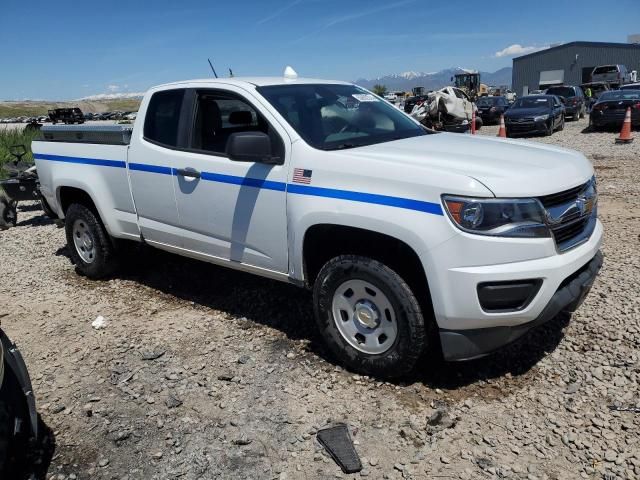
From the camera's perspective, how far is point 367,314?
3.33 metres

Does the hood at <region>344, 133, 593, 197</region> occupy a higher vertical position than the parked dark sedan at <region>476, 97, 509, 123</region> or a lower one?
higher

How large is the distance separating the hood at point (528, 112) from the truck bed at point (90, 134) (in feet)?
52.5

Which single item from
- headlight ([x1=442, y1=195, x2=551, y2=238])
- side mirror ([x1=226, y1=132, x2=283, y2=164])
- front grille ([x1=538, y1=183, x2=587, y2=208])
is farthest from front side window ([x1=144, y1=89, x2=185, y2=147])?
front grille ([x1=538, y1=183, x2=587, y2=208])

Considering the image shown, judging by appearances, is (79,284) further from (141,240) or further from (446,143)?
(446,143)

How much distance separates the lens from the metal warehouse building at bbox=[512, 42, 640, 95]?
5784 centimetres

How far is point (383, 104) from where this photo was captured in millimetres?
4500

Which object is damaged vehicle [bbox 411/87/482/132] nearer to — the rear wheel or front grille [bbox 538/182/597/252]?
the rear wheel

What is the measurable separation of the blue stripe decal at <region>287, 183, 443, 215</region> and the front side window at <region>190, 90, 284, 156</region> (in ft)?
2.91

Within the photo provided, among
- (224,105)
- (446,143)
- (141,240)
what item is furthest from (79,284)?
(446,143)

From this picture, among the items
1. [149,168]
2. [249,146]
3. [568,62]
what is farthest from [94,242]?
[568,62]

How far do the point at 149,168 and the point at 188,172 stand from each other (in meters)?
0.54

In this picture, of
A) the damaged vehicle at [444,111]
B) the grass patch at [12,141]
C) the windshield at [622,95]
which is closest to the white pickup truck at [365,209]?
the grass patch at [12,141]

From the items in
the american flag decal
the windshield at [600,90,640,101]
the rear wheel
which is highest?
the american flag decal

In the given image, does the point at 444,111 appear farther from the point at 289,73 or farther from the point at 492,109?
the point at 492,109
